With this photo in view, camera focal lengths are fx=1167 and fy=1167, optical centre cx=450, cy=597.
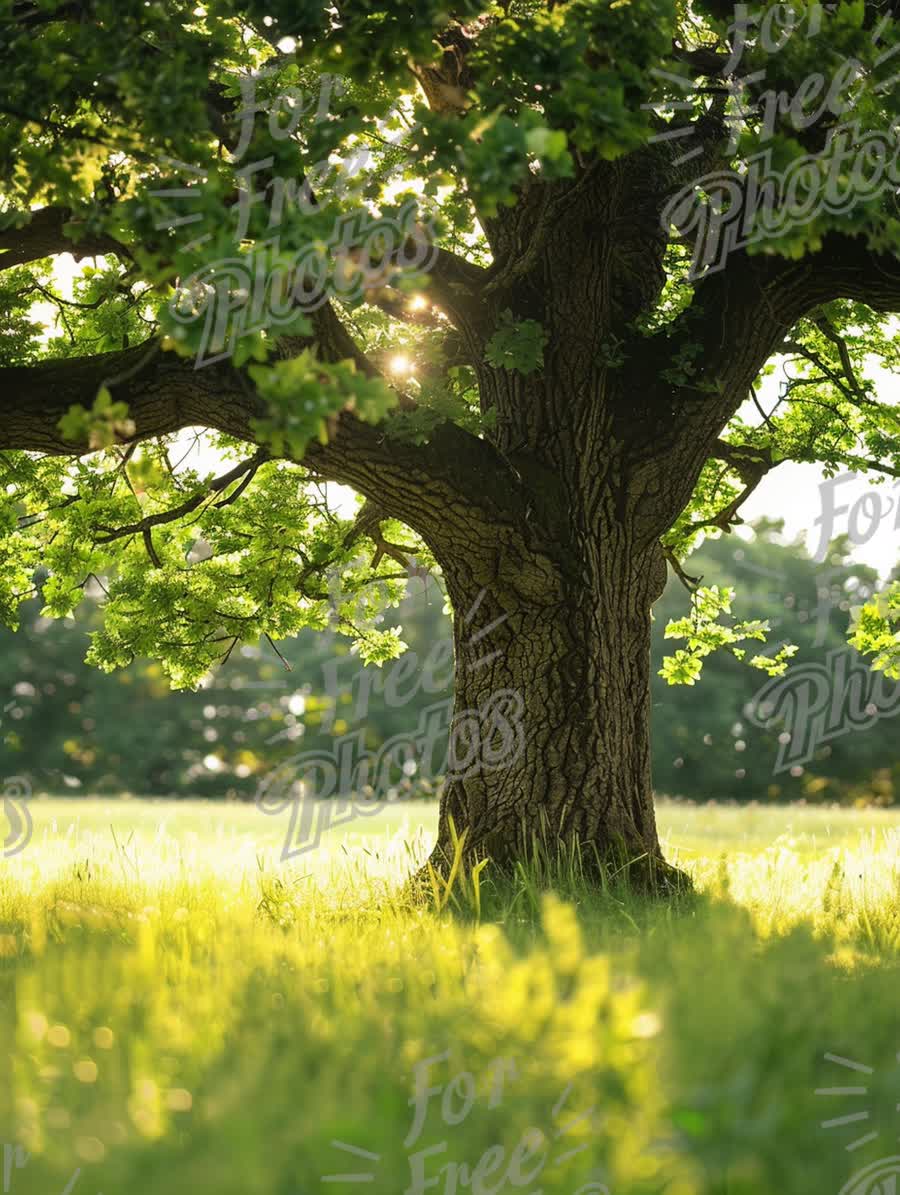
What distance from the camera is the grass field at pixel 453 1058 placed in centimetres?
308

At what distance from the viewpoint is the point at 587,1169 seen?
9.98ft

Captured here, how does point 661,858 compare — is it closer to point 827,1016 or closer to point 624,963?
point 624,963

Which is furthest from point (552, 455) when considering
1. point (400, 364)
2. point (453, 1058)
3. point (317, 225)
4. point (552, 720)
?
point (453, 1058)

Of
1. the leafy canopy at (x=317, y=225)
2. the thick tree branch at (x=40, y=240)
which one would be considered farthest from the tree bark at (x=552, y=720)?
the thick tree branch at (x=40, y=240)

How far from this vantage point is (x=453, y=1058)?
3670 millimetres

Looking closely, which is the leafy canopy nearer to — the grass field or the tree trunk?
the tree trunk

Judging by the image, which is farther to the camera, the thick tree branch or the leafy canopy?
the thick tree branch

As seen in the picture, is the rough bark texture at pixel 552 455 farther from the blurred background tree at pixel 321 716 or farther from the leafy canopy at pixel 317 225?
the blurred background tree at pixel 321 716

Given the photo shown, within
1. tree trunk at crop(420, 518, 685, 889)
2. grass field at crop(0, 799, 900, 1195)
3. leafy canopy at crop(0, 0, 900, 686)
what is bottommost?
grass field at crop(0, 799, 900, 1195)

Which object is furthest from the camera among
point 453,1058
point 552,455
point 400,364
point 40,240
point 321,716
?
point 321,716

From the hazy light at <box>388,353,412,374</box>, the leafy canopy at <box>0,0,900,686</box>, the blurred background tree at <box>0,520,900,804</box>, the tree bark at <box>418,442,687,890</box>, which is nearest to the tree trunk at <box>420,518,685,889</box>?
the tree bark at <box>418,442,687,890</box>

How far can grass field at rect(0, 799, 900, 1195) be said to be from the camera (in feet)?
10.1

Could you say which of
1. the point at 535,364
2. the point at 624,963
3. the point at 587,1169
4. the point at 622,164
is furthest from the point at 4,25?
the point at 587,1169

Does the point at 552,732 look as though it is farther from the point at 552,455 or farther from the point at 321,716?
the point at 321,716
